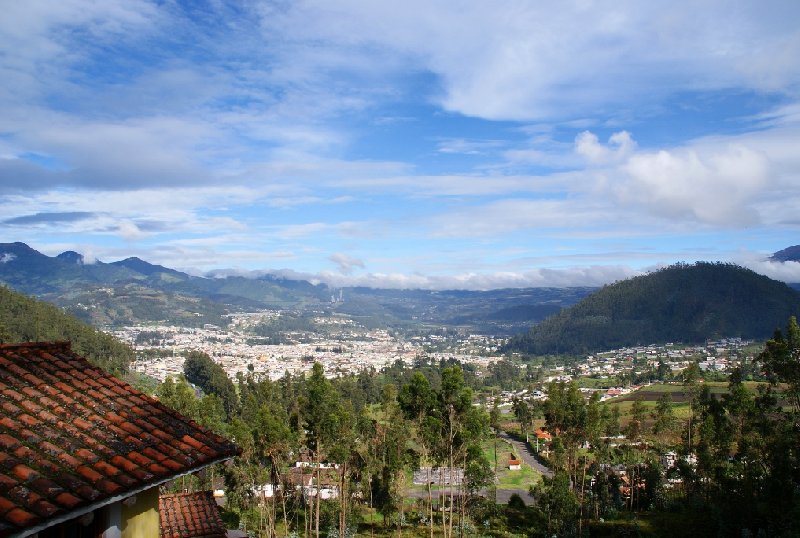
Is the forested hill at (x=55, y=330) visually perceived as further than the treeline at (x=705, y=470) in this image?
Yes

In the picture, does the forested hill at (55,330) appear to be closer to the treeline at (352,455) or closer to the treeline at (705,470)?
the treeline at (352,455)

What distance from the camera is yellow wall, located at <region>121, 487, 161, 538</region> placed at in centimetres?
341

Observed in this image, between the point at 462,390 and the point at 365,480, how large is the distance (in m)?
15.7

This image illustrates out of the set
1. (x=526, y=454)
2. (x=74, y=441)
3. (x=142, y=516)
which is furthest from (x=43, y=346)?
(x=526, y=454)

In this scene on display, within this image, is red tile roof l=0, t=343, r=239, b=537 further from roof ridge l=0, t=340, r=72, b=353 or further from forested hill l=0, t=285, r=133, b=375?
forested hill l=0, t=285, r=133, b=375

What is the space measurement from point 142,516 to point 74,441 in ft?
2.44

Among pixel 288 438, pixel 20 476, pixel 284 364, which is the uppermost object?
pixel 20 476

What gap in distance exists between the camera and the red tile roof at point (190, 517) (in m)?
9.91

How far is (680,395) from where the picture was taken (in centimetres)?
7925

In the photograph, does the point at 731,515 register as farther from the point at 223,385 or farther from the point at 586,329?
the point at 586,329

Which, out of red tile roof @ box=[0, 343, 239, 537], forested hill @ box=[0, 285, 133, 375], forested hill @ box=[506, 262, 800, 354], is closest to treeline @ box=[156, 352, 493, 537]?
red tile roof @ box=[0, 343, 239, 537]

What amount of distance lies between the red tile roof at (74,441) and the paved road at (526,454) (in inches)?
1912

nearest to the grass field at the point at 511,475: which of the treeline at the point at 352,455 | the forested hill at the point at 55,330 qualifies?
the treeline at the point at 352,455

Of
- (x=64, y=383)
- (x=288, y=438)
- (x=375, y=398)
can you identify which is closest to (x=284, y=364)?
(x=375, y=398)
